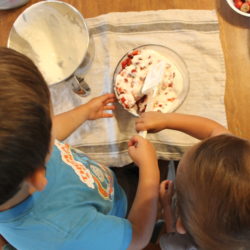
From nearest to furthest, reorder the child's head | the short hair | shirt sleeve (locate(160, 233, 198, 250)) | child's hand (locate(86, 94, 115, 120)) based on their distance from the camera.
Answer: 1. the short hair
2. the child's head
3. shirt sleeve (locate(160, 233, 198, 250))
4. child's hand (locate(86, 94, 115, 120))

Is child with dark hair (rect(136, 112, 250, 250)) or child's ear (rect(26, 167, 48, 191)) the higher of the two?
child's ear (rect(26, 167, 48, 191))

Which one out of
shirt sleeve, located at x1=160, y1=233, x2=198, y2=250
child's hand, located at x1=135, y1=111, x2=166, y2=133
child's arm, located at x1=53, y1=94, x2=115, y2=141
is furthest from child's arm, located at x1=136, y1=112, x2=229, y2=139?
shirt sleeve, located at x1=160, y1=233, x2=198, y2=250

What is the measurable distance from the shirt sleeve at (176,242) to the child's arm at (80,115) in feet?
0.96

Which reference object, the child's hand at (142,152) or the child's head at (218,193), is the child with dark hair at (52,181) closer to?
the child's hand at (142,152)

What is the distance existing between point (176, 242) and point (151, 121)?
0.80ft

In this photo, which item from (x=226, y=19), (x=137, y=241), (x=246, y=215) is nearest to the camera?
(x=246, y=215)

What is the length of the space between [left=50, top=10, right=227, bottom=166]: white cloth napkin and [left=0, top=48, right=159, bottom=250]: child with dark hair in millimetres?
46

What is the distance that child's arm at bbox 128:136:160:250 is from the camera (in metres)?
0.53

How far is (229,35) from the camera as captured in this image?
26.4 inches

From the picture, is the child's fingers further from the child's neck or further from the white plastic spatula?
the child's neck

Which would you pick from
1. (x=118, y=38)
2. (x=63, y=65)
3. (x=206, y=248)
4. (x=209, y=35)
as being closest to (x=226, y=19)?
(x=209, y=35)

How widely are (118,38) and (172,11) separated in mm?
152

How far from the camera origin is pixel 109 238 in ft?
1.52

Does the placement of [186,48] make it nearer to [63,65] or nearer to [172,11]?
[172,11]
